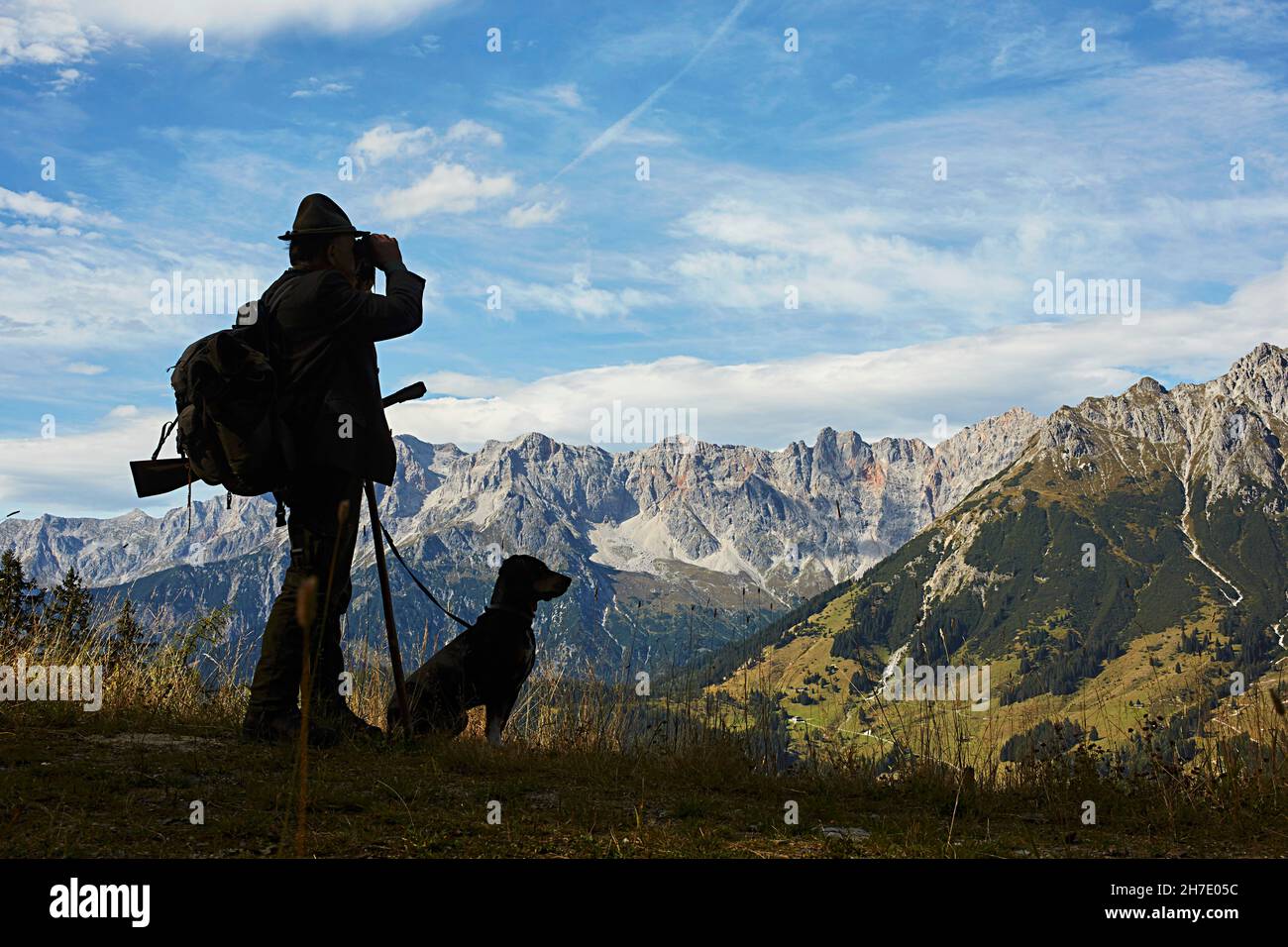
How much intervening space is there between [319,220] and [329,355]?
46.7 inches

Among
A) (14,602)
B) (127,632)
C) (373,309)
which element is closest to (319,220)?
(373,309)

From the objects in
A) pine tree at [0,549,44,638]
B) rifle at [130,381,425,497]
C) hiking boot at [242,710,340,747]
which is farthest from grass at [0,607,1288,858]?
pine tree at [0,549,44,638]

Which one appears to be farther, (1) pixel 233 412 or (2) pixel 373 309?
(2) pixel 373 309

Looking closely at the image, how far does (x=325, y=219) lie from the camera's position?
318 inches

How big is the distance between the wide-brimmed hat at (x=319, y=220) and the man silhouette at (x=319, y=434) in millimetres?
373

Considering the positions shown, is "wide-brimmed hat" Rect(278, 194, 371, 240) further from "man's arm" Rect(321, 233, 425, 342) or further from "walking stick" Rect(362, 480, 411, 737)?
"walking stick" Rect(362, 480, 411, 737)

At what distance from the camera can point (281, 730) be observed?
7402mm

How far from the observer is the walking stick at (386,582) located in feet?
25.9

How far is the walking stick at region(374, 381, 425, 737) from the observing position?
25.9 ft

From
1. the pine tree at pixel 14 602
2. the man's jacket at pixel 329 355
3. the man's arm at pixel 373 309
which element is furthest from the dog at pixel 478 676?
the pine tree at pixel 14 602

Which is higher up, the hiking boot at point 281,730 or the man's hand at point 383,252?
the man's hand at point 383,252

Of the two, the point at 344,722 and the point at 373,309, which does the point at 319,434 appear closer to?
the point at 373,309

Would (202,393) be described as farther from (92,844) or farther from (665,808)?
(665,808)

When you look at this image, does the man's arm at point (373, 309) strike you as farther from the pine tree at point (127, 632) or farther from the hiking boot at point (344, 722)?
the pine tree at point (127, 632)
